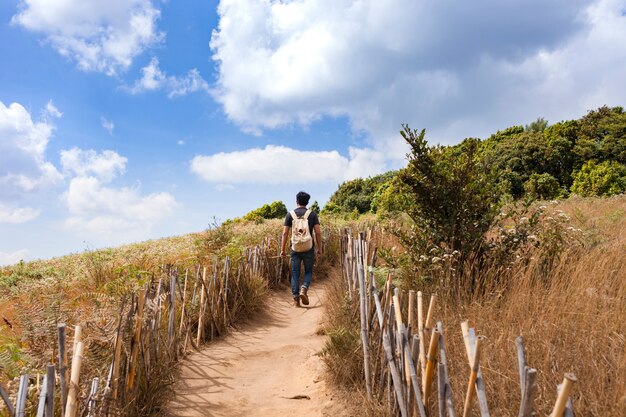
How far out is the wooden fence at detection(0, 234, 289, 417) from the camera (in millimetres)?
2135

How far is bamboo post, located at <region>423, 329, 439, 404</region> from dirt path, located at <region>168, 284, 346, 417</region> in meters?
1.34

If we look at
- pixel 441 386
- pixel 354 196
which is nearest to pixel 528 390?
pixel 441 386

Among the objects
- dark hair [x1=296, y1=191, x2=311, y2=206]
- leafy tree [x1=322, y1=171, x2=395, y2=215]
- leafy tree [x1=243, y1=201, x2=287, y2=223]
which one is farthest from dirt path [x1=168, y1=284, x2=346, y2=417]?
leafy tree [x1=322, y1=171, x2=395, y2=215]

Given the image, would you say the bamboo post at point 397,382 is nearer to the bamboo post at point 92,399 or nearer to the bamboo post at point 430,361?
the bamboo post at point 430,361

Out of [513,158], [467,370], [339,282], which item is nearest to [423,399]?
[467,370]

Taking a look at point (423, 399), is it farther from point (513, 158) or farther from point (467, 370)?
point (513, 158)

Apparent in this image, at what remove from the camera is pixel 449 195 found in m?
5.13

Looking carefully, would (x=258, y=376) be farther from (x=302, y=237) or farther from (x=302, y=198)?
(x=302, y=198)

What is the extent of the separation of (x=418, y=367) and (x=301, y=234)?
439 cm

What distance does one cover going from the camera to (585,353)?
2604mm

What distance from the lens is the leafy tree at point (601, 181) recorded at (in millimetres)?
20219

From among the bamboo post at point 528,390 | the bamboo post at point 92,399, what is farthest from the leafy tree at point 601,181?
the bamboo post at point 92,399

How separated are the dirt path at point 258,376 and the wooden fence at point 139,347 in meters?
0.29

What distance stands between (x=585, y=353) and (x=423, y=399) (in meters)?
1.13
